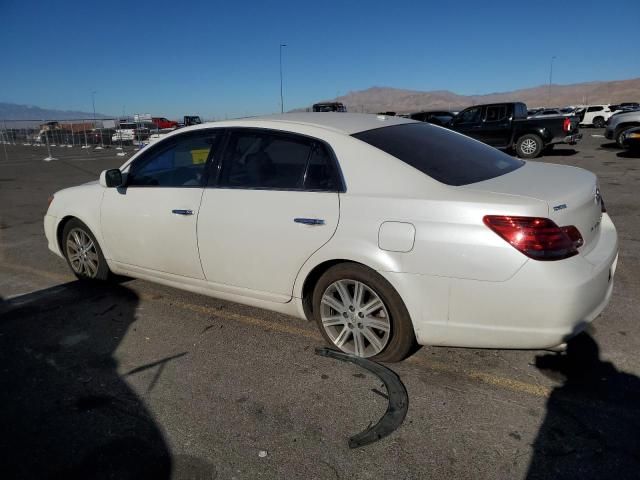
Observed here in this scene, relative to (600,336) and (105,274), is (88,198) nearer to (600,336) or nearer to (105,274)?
(105,274)

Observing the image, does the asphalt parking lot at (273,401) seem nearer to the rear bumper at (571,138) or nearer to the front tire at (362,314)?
the front tire at (362,314)

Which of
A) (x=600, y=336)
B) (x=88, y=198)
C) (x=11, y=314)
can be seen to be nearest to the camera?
(x=600, y=336)

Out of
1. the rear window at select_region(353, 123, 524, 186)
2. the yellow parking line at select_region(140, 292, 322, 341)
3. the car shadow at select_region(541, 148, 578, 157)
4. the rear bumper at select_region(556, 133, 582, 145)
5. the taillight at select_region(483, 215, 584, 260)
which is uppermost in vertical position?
the rear bumper at select_region(556, 133, 582, 145)

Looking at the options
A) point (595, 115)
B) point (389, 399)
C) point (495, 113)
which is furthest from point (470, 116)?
point (595, 115)

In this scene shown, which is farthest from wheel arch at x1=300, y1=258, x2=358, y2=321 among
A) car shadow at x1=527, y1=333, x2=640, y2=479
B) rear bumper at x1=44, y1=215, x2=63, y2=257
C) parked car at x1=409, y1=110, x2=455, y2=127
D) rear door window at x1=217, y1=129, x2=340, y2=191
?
parked car at x1=409, y1=110, x2=455, y2=127

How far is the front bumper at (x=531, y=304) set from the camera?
2.52 m

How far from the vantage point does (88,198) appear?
4516 millimetres

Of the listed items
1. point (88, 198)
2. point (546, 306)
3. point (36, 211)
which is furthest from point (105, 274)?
point (36, 211)

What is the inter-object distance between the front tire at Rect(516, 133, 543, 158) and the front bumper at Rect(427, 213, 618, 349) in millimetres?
13392

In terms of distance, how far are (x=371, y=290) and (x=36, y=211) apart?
27.2 feet

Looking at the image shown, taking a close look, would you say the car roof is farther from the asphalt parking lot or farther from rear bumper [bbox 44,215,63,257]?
rear bumper [bbox 44,215,63,257]

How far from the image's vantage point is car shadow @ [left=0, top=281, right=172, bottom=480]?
93.2 inches

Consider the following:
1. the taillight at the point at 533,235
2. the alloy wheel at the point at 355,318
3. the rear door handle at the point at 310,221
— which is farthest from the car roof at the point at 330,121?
the taillight at the point at 533,235

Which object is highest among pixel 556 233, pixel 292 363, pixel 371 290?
pixel 556 233
